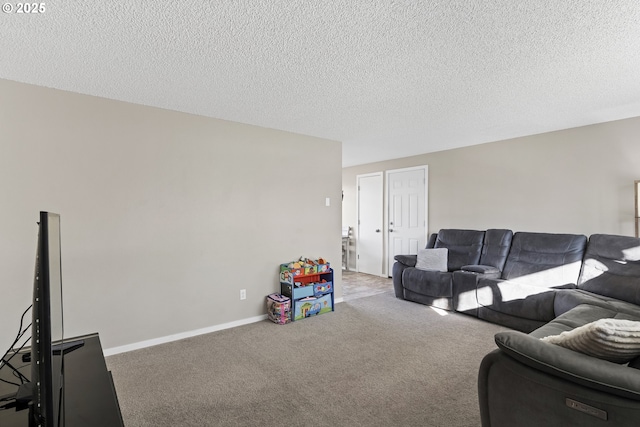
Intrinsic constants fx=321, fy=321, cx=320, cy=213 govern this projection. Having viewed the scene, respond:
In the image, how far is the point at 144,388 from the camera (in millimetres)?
2354

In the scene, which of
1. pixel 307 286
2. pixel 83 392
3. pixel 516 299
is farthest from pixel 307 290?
pixel 83 392

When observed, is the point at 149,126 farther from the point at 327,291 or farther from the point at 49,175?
the point at 327,291

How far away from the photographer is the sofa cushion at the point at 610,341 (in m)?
1.28

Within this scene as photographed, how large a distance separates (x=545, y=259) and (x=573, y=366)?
9.88ft

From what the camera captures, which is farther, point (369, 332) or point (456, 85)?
point (369, 332)

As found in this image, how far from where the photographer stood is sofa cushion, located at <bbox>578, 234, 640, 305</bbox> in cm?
301

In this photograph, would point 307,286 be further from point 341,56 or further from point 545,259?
point 545,259

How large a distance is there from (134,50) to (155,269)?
1.96 metres

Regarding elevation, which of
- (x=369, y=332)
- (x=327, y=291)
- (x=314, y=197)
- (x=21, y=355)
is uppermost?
(x=314, y=197)

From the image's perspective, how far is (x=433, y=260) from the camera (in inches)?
179

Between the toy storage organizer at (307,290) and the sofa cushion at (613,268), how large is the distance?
2788 millimetres

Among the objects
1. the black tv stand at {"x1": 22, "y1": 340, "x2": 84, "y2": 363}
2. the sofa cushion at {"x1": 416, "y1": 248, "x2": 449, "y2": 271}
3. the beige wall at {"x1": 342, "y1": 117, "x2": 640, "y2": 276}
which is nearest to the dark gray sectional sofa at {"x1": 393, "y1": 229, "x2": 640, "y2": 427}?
the sofa cushion at {"x1": 416, "y1": 248, "x2": 449, "y2": 271}

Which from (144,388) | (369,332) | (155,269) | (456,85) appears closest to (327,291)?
(369,332)

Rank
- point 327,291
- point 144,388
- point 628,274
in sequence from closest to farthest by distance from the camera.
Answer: point 144,388, point 628,274, point 327,291
